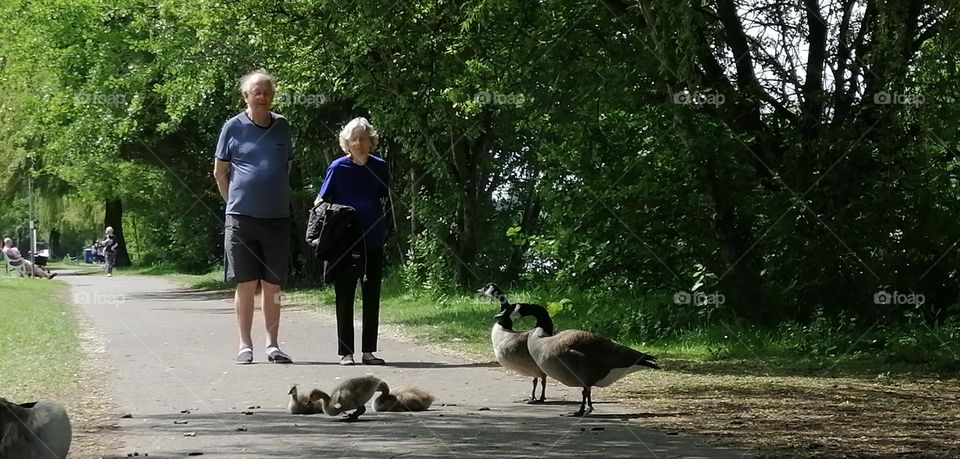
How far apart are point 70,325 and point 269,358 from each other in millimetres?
8194

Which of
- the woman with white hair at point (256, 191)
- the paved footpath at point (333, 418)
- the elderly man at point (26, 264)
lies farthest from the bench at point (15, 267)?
the woman with white hair at point (256, 191)

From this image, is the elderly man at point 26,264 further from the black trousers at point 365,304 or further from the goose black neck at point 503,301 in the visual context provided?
the goose black neck at point 503,301

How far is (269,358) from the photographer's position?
12320 mm

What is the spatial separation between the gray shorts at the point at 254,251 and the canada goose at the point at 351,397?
3445 mm

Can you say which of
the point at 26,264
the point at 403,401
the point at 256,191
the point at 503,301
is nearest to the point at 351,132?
the point at 256,191

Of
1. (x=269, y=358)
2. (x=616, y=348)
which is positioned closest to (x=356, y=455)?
(x=616, y=348)

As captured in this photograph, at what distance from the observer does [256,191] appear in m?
11.9

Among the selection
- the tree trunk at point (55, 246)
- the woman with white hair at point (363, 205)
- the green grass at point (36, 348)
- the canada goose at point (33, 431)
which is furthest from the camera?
the tree trunk at point (55, 246)

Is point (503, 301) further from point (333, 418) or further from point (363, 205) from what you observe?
point (363, 205)

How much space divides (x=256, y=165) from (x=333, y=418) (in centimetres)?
395

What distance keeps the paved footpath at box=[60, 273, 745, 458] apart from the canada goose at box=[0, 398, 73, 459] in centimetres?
80

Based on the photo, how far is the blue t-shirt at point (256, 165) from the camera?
469 inches

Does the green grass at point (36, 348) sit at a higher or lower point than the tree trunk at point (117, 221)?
lower

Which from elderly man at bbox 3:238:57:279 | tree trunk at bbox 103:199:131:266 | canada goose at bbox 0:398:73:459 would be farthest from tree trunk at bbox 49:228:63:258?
canada goose at bbox 0:398:73:459
